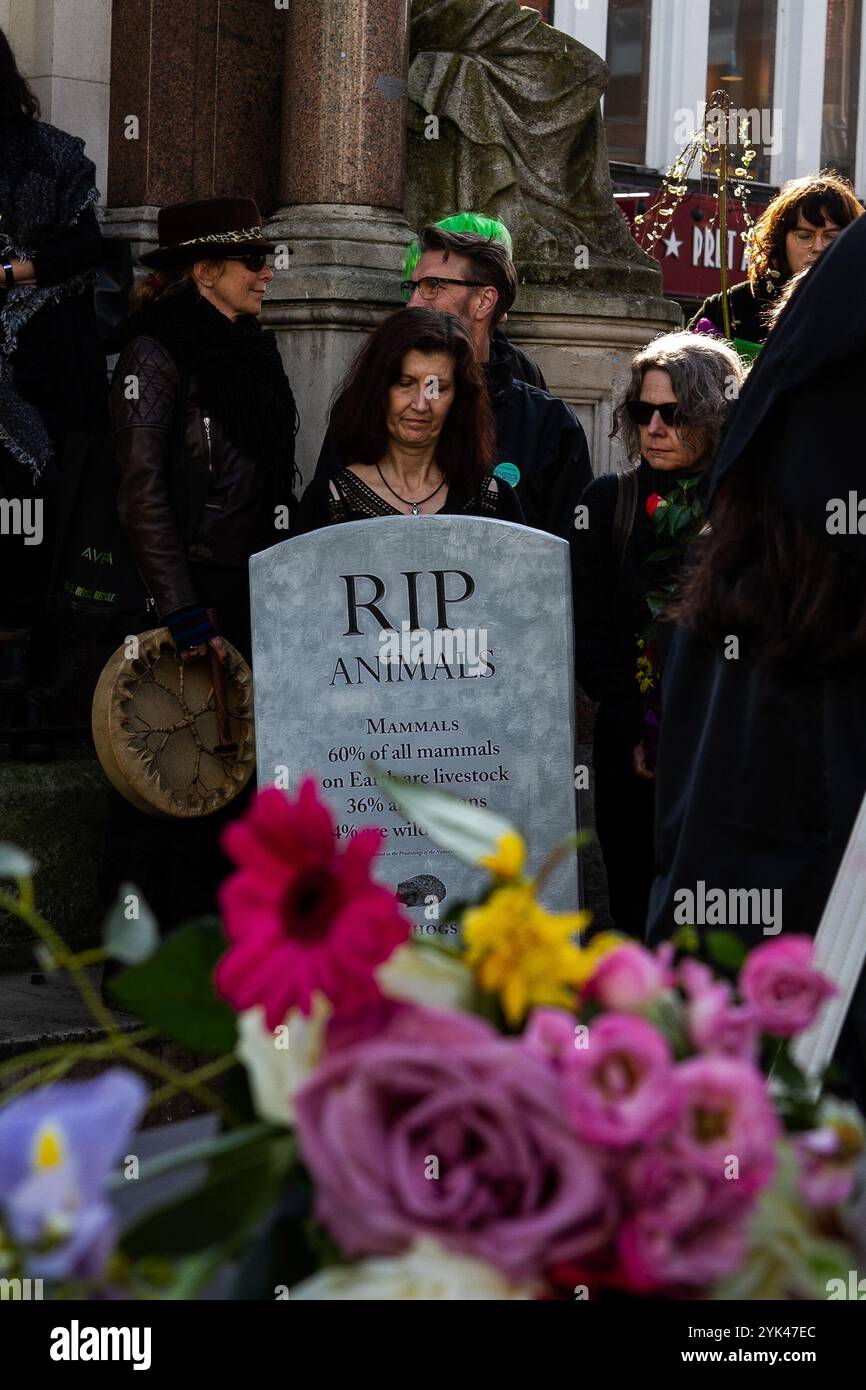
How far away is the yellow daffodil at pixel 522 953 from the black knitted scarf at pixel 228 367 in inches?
178

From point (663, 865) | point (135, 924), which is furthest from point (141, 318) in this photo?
point (135, 924)

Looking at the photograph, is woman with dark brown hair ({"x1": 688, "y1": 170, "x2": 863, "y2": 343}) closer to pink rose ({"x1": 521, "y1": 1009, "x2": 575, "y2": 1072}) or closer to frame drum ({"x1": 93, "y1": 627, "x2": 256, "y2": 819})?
frame drum ({"x1": 93, "y1": 627, "x2": 256, "y2": 819})

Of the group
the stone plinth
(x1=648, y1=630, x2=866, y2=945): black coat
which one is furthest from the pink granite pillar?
(x1=648, y1=630, x2=866, y2=945): black coat

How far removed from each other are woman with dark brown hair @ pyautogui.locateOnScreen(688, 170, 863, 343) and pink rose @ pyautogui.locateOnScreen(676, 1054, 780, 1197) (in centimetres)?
492

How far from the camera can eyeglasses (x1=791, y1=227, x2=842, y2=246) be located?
5910 millimetres

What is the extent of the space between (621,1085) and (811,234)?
17.1 feet

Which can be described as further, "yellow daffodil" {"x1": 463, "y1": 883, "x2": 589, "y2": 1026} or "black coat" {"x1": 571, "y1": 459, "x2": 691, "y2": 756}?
"black coat" {"x1": 571, "y1": 459, "x2": 691, "y2": 756}

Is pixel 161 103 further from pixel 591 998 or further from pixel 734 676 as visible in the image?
pixel 591 998

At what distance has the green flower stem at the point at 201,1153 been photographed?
1.09 metres

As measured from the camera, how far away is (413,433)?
5105 mm

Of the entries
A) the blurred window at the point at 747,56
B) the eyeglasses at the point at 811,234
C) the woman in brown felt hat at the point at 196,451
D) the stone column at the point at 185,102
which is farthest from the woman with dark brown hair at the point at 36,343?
the blurred window at the point at 747,56

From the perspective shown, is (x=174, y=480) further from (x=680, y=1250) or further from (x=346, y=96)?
(x=680, y=1250)

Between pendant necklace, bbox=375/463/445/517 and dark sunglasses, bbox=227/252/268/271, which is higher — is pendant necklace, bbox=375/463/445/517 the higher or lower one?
the lower one

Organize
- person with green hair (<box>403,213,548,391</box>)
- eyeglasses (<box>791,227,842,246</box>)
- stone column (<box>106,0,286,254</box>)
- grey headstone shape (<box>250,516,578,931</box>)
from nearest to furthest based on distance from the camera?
grey headstone shape (<box>250,516,578,931</box>) < person with green hair (<box>403,213,548,391</box>) < eyeglasses (<box>791,227,842,246</box>) < stone column (<box>106,0,286,254</box>)
